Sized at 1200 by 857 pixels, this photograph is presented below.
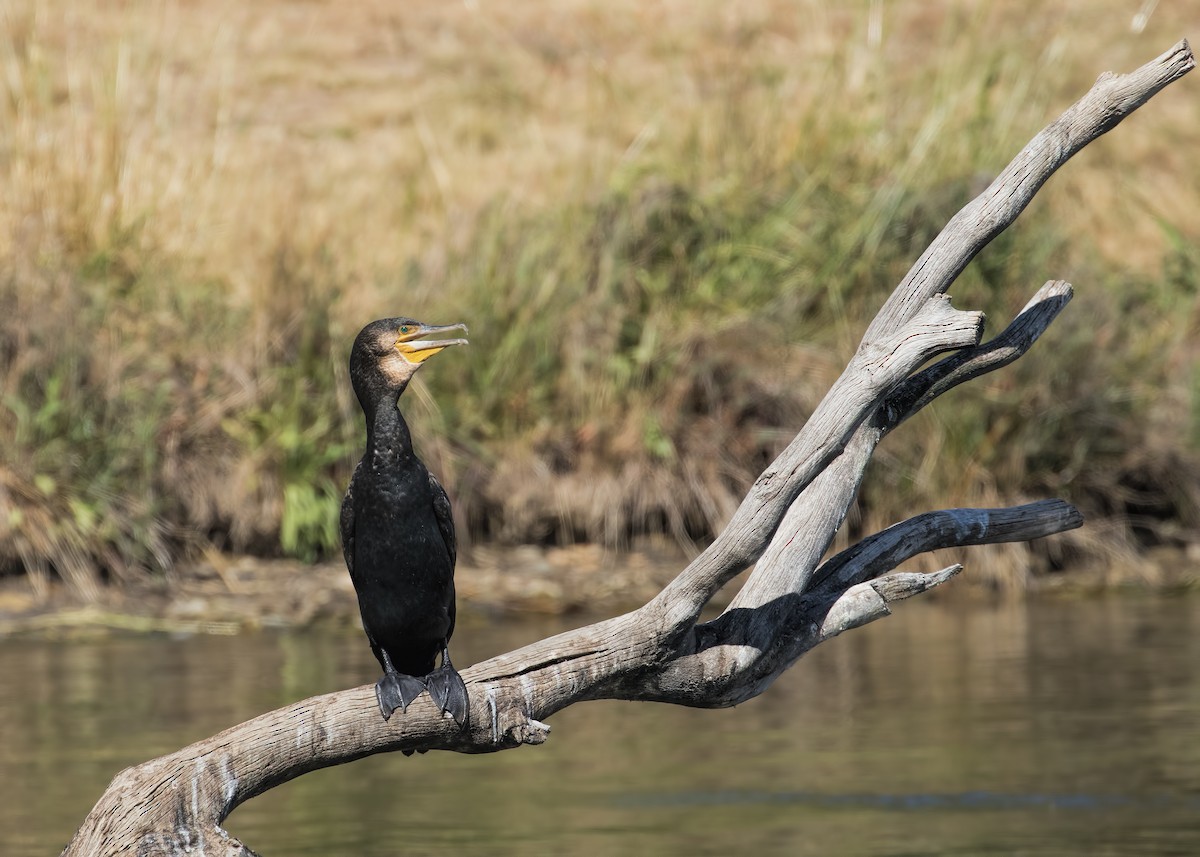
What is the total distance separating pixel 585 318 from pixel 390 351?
275 inches

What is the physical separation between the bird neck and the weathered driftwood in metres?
0.61

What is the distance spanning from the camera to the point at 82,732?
7.50 meters

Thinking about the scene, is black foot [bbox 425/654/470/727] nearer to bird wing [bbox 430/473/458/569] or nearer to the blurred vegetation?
bird wing [bbox 430/473/458/569]

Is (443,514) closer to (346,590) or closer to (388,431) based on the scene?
(388,431)

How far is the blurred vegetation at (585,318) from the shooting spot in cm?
1032

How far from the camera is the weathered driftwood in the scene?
3637 millimetres

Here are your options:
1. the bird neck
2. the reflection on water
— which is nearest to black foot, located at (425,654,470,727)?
the bird neck

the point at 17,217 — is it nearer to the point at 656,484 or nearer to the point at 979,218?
the point at 656,484

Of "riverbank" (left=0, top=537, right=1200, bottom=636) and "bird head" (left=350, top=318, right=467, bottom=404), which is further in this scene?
"riverbank" (left=0, top=537, right=1200, bottom=636)

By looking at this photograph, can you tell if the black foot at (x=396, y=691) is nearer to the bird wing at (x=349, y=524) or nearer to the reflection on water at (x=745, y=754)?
the bird wing at (x=349, y=524)

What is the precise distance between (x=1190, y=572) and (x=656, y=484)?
3.06 m

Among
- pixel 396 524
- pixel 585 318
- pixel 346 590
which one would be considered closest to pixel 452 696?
pixel 396 524

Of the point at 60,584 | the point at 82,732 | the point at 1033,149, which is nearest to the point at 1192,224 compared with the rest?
the point at 60,584

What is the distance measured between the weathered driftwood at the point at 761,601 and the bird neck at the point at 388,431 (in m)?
0.61
